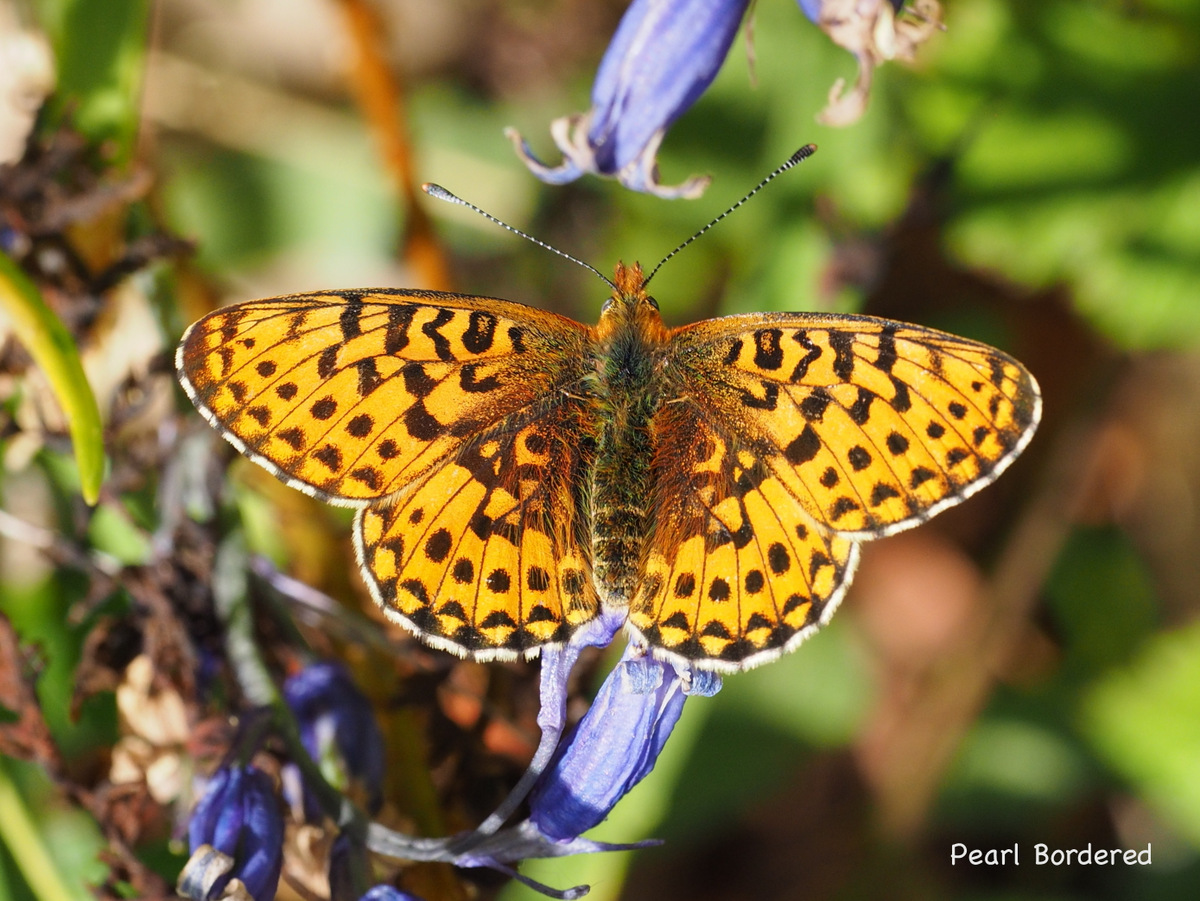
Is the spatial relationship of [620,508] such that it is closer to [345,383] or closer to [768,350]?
[768,350]

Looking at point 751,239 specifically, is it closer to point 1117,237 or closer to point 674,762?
point 1117,237

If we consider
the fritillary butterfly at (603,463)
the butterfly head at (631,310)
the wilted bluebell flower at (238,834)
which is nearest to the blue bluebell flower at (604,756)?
the fritillary butterfly at (603,463)

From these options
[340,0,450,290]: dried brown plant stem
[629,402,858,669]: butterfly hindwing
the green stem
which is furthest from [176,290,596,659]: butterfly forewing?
[340,0,450,290]: dried brown plant stem

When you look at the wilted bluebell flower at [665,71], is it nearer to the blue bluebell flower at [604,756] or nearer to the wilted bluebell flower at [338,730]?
the blue bluebell flower at [604,756]

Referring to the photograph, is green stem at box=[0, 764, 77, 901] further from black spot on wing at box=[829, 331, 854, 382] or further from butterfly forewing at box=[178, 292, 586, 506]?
black spot on wing at box=[829, 331, 854, 382]

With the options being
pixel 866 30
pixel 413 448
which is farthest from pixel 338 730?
pixel 866 30

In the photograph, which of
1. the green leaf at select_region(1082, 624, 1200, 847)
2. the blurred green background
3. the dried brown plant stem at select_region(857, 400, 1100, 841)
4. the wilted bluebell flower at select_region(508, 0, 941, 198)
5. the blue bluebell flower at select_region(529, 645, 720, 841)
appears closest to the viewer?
the blue bluebell flower at select_region(529, 645, 720, 841)

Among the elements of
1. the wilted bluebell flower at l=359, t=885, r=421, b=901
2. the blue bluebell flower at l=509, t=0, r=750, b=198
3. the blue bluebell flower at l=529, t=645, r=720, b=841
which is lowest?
the wilted bluebell flower at l=359, t=885, r=421, b=901
